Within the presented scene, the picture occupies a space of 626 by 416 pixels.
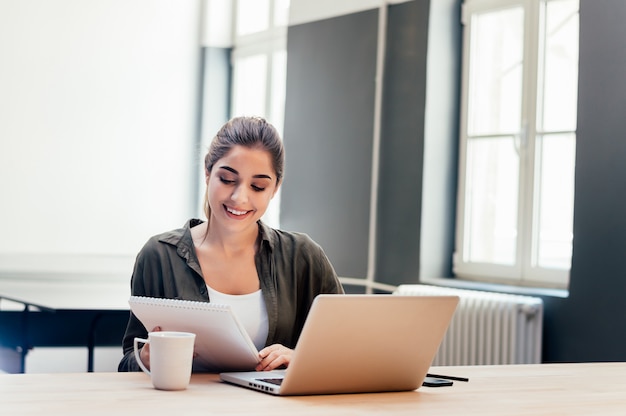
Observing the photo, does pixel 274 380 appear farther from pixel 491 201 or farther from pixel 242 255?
pixel 491 201

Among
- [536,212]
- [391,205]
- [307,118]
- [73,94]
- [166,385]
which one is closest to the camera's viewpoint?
[166,385]

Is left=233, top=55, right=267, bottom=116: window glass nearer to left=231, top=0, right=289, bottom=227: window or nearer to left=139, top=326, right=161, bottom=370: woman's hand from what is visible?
left=231, top=0, right=289, bottom=227: window

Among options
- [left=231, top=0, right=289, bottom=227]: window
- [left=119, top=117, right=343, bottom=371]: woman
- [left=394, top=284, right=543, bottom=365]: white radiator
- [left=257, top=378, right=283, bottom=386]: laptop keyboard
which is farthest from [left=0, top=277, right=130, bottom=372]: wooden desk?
[left=257, top=378, right=283, bottom=386]: laptop keyboard

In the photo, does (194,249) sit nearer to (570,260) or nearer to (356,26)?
(570,260)

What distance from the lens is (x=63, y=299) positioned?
15.0 ft

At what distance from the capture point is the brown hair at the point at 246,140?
2438 millimetres

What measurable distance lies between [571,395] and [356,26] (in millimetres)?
3628

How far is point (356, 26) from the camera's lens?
5180 millimetres

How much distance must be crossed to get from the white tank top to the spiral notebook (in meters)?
0.41

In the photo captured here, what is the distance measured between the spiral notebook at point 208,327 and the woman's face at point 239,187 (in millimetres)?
528

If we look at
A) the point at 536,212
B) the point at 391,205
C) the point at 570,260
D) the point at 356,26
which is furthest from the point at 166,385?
the point at 356,26

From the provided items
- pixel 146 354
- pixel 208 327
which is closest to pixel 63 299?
pixel 146 354

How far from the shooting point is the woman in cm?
235

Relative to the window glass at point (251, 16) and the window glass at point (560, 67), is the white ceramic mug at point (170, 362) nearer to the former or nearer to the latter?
the window glass at point (560, 67)
